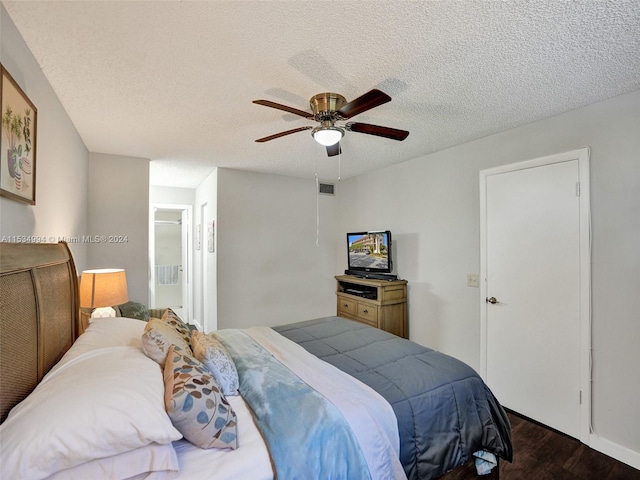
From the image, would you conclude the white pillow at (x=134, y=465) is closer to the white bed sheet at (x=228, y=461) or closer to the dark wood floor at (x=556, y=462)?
the white bed sheet at (x=228, y=461)

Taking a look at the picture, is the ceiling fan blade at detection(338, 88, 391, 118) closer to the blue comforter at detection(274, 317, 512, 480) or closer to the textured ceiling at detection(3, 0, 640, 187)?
the textured ceiling at detection(3, 0, 640, 187)

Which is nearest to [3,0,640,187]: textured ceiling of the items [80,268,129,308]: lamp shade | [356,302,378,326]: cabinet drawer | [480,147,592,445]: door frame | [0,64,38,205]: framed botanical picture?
[0,64,38,205]: framed botanical picture

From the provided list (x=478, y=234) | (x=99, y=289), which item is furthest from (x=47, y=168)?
(x=478, y=234)

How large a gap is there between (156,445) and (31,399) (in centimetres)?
41

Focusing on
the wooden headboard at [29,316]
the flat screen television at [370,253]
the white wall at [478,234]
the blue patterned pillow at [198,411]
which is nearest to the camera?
the wooden headboard at [29,316]

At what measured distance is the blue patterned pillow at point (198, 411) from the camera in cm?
108

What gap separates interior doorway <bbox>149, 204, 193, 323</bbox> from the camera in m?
5.58

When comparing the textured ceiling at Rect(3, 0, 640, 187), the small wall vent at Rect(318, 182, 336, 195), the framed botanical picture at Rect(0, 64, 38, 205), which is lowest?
the framed botanical picture at Rect(0, 64, 38, 205)

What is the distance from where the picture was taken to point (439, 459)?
4.69ft

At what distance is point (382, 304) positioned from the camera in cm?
338

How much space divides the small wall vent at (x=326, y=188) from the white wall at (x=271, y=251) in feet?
0.30

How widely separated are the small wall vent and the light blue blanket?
3475 mm

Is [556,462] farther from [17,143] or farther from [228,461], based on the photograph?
[17,143]

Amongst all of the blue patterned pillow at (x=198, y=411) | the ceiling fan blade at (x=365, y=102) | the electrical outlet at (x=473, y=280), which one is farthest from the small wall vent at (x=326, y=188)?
the blue patterned pillow at (x=198, y=411)
